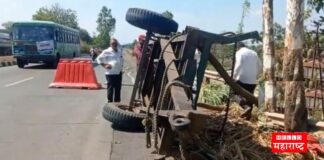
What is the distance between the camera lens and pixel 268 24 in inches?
353

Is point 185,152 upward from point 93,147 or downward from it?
upward

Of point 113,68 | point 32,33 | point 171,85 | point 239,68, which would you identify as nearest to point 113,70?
point 113,68

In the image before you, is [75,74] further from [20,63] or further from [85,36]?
[85,36]

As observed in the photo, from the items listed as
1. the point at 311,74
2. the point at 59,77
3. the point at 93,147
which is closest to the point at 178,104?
the point at 93,147

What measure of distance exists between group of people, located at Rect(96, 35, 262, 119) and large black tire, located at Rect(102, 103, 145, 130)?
3.94ft

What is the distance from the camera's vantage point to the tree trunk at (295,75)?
18.5 feet

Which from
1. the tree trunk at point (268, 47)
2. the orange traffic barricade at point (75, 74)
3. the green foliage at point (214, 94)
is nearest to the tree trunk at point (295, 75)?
the tree trunk at point (268, 47)

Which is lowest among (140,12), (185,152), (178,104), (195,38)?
(185,152)

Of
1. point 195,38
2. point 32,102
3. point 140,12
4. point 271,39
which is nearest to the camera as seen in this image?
point 195,38

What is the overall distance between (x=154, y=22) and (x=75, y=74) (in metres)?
9.61

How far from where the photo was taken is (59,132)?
26.2ft

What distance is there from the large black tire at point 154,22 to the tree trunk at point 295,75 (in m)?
2.13

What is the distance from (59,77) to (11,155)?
33.8 feet

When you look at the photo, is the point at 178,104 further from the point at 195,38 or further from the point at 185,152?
the point at 195,38
